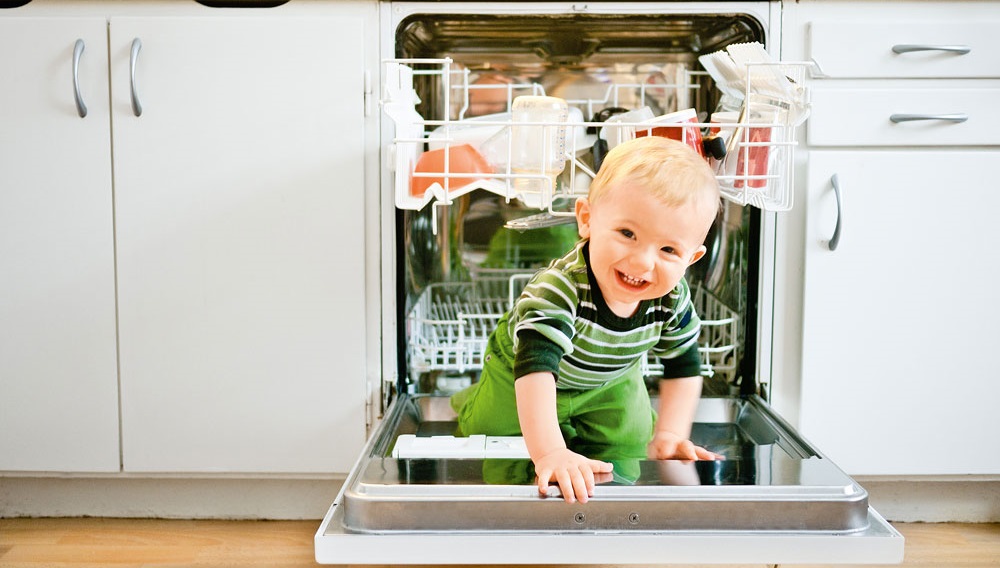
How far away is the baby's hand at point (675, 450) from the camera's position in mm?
1253

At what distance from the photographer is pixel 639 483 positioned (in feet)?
3.50

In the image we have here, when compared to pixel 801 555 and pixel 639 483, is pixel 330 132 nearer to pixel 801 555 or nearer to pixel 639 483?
pixel 639 483

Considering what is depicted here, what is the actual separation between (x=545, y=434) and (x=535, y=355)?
0.10m

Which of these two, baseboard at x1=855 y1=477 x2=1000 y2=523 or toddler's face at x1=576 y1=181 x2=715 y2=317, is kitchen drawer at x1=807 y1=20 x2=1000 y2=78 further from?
baseboard at x1=855 y1=477 x2=1000 y2=523

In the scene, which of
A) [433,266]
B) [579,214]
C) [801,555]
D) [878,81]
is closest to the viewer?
[801,555]

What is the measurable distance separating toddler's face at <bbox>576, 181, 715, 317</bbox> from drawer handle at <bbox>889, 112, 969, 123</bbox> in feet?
1.77

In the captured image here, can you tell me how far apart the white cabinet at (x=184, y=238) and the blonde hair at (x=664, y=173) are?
531 mm

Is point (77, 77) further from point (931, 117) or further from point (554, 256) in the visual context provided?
point (931, 117)

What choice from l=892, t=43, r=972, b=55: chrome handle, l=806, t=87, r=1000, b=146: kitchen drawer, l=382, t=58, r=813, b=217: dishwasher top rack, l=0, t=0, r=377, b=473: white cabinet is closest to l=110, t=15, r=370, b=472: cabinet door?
l=0, t=0, r=377, b=473: white cabinet

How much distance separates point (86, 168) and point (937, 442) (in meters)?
1.45

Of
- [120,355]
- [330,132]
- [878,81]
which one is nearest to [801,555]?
[878,81]

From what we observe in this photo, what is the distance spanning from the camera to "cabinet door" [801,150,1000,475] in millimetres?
1517

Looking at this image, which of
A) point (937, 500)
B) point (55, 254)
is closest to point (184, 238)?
point (55, 254)

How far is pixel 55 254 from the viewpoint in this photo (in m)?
1.56
